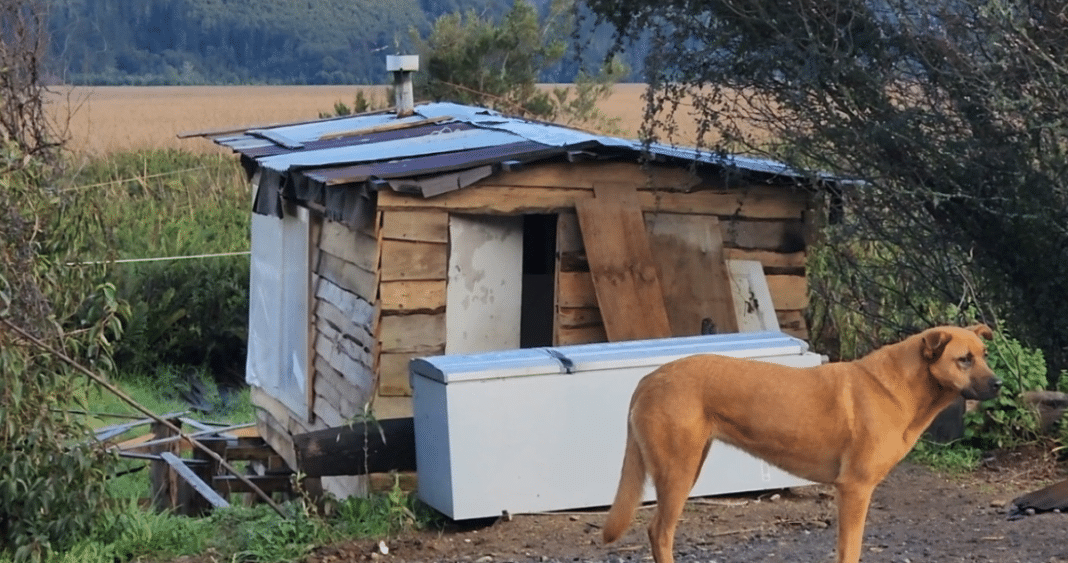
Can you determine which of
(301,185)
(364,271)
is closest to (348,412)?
(364,271)

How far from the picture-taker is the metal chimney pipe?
46.0ft

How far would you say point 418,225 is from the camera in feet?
32.6

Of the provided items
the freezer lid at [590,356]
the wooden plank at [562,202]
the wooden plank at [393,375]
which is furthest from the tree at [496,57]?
the freezer lid at [590,356]

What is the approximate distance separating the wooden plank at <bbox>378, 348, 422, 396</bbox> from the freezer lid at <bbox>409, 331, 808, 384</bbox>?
1341 millimetres

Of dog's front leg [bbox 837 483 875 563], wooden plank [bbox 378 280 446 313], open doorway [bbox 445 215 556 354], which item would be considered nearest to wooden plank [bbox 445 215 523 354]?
open doorway [bbox 445 215 556 354]

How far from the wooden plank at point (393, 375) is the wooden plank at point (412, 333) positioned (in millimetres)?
60

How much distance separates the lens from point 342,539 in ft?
26.7

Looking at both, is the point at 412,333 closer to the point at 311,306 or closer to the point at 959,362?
the point at 311,306

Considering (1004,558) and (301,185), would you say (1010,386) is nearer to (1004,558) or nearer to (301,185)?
(1004,558)

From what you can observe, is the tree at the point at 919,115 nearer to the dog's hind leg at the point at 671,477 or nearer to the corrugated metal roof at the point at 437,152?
the corrugated metal roof at the point at 437,152

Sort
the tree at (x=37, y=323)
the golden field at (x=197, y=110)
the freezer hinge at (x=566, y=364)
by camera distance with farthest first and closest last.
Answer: the golden field at (x=197, y=110), the freezer hinge at (x=566, y=364), the tree at (x=37, y=323)

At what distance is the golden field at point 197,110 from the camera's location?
110 ft

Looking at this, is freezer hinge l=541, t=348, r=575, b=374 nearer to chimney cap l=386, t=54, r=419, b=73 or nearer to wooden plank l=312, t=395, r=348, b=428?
wooden plank l=312, t=395, r=348, b=428

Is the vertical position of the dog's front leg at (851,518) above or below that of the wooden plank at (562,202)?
below
